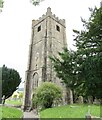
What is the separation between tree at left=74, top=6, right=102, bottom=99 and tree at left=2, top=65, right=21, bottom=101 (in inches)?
920

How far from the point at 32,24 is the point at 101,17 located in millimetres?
34087

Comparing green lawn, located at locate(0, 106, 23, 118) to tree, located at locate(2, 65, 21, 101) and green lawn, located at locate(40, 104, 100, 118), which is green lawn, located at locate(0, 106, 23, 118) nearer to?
green lawn, located at locate(40, 104, 100, 118)

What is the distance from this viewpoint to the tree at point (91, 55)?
56.9ft

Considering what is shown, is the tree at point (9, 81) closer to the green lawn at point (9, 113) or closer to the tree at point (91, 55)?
the green lawn at point (9, 113)

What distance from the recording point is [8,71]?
41531 mm

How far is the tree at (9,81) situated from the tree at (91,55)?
2336 centimetres

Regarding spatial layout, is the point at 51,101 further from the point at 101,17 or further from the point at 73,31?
the point at 101,17

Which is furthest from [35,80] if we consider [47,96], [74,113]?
[74,113]

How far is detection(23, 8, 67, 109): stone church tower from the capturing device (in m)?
38.7

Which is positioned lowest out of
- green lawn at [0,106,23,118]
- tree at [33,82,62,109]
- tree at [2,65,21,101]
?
green lawn at [0,106,23,118]

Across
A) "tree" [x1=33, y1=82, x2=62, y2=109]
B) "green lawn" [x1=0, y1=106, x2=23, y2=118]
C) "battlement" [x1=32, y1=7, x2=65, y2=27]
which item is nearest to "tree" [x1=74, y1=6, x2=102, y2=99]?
"green lawn" [x1=0, y1=106, x2=23, y2=118]

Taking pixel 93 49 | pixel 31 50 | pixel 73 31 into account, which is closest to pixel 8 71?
pixel 31 50

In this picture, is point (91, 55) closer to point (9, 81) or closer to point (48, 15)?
point (9, 81)

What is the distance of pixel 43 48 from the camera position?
41781mm
